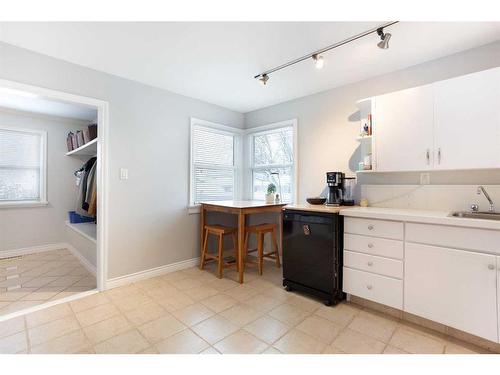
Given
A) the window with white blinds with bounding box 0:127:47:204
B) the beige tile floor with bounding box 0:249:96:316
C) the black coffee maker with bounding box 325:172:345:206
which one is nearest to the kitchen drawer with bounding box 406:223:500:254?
the black coffee maker with bounding box 325:172:345:206

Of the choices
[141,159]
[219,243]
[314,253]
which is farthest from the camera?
[219,243]

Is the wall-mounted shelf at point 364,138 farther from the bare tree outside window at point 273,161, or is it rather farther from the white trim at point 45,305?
the white trim at point 45,305

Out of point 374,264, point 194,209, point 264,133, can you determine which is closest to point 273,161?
point 264,133

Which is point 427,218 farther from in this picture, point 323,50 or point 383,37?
point 323,50

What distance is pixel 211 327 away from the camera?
189 cm

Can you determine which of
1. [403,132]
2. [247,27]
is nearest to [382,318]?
[403,132]

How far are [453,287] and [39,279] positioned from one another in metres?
4.15

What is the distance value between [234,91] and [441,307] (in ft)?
9.71

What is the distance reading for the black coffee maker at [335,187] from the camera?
259 centimetres

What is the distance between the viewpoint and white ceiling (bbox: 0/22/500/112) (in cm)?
179

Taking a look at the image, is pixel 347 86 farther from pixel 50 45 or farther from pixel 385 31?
pixel 50 45

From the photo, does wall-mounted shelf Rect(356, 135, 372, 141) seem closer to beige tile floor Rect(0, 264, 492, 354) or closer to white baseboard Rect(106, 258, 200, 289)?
beige tile floor Rect(0, 264, 492, 354)

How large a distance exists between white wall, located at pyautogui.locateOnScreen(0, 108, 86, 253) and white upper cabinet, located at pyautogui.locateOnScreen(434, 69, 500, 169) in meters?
5.32

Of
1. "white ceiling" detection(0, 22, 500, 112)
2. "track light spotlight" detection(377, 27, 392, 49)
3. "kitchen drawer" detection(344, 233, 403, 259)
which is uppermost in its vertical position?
"white ceiling" detection(0, 22, 500, 112)
